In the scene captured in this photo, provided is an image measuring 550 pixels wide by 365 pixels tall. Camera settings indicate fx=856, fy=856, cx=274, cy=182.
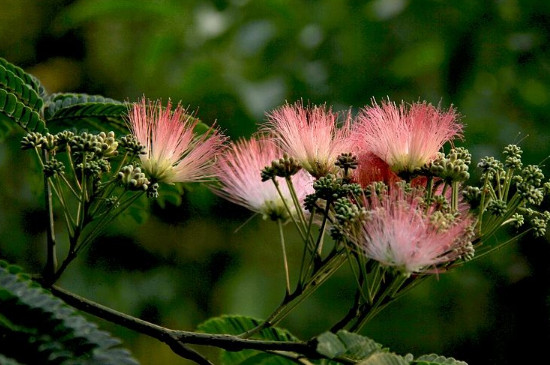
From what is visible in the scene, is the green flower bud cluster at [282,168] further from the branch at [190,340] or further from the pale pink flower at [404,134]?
the branch at [190,340]

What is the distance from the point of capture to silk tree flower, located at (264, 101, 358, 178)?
1898 millimetres

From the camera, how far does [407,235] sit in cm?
159

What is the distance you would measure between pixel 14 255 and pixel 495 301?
238cm

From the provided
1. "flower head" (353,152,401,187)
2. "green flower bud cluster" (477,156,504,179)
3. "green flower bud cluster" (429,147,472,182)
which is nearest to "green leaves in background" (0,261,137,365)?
"flower head" (353,152,401,187)

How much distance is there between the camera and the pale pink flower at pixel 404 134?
1837 millimetres

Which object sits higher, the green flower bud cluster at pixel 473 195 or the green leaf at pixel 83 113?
the green leaf at pixel 83 113

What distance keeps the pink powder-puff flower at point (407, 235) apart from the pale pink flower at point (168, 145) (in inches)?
18.6

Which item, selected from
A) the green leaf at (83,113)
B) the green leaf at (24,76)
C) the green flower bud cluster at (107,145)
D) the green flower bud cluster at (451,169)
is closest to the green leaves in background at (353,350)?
the green flower bud cluster at (451,169)

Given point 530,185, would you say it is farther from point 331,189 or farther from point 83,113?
point 83,113

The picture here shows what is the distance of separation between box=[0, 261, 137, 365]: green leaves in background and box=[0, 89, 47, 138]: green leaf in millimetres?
589

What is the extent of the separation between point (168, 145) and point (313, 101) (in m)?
1.93

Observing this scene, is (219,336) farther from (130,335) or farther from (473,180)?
(130,335)

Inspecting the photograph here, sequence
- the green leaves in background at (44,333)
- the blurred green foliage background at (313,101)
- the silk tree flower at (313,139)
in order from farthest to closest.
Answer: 1. the blurred green foliage background at (313,101)
2. the silk tree flower at (313,139)
3. the green leaves in background at (44,333)

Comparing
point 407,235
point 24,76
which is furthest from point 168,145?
point 407,235
